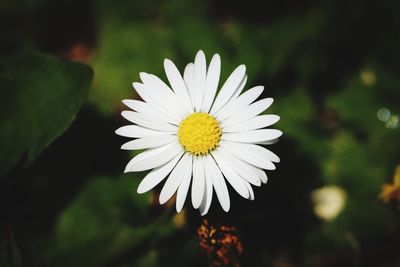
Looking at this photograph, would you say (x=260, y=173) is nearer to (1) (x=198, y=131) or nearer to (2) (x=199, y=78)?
(1) (x=198, y=131)

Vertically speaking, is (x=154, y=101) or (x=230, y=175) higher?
(x=154, y=101)

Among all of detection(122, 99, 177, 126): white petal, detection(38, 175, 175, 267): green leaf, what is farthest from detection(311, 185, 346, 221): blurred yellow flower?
detection(122, 99, 177, 126): white petal

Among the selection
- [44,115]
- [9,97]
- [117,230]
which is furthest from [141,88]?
[117,230]

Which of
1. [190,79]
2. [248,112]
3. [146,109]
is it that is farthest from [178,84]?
[248,112]

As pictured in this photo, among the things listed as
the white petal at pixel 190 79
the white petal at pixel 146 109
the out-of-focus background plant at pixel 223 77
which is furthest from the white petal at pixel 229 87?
the out-of-focus background plant at pixel 223 77

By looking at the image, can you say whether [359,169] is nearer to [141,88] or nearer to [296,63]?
[296,63]

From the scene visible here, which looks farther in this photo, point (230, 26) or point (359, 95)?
point (230, 26)
